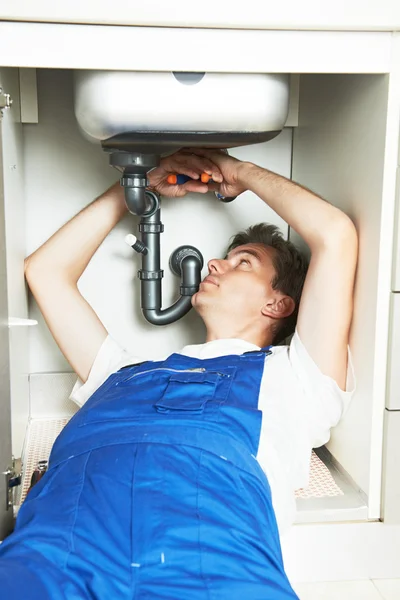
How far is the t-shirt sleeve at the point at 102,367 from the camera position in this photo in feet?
4.98

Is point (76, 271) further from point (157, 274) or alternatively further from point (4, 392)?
point (4, 392)

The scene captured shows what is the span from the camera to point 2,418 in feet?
3.92

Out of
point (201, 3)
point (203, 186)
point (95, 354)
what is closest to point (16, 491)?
point (95, 354)

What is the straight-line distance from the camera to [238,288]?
157cm

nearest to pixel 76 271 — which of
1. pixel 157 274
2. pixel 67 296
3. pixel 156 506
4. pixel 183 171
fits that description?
pixel 67 296

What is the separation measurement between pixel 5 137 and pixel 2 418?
20.0 inches

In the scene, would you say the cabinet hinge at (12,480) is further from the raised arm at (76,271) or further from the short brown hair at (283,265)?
the short brown hair at (283,265)

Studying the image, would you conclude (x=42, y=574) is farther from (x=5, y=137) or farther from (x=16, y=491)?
(x=5, y=137)

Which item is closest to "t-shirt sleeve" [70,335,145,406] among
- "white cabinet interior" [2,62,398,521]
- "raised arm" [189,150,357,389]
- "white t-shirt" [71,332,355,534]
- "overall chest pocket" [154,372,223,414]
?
"white t-shirt" [71,332,355,534]

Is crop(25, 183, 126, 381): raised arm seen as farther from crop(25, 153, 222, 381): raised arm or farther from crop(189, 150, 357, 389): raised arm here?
crop(189, 150, 357, 389): raised arm

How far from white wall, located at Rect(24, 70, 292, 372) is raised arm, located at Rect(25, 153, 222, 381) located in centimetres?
20

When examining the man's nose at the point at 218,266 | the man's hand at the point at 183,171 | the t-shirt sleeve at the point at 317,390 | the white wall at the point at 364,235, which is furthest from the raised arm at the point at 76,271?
the t-shirt sleeve at the point at 317,390

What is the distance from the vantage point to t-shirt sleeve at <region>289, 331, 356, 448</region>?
1370 mm

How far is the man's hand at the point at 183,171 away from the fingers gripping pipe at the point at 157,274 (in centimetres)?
6
